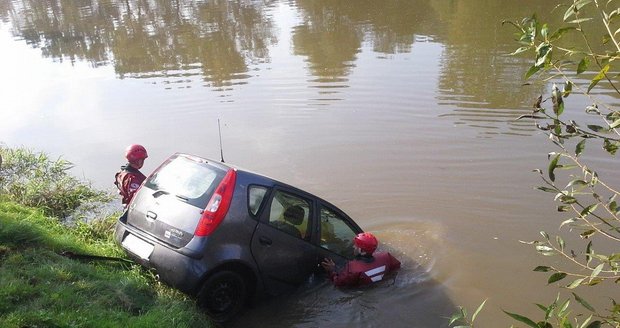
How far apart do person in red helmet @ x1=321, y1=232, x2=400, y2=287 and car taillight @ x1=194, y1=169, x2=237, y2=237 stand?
1.49m

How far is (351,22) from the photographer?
22625 mm

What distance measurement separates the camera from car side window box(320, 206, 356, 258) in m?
6.00

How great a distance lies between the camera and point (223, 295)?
202 inches

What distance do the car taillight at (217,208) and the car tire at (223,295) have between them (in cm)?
42

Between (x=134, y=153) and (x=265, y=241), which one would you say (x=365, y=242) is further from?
(x=134, y=153)

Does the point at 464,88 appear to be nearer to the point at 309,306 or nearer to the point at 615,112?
the point at 309,306

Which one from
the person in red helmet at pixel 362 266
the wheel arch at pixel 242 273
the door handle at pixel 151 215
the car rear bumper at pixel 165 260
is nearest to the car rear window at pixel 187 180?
the door handle at pixel 151 215

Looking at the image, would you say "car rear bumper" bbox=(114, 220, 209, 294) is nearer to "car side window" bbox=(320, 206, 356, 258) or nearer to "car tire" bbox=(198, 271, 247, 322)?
"car tire" bbox=(198, 271, 247, 322)

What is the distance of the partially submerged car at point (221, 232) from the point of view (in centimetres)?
487

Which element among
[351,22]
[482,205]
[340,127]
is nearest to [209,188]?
[482,205]

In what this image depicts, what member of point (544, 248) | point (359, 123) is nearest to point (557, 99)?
point (544, 248)

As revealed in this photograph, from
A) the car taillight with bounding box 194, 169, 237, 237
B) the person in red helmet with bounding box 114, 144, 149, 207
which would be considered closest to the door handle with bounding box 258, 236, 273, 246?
the car taillight with bounding box 194, 169, 237, 237

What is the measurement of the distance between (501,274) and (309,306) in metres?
2.46

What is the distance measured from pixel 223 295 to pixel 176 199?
98 centimetres
